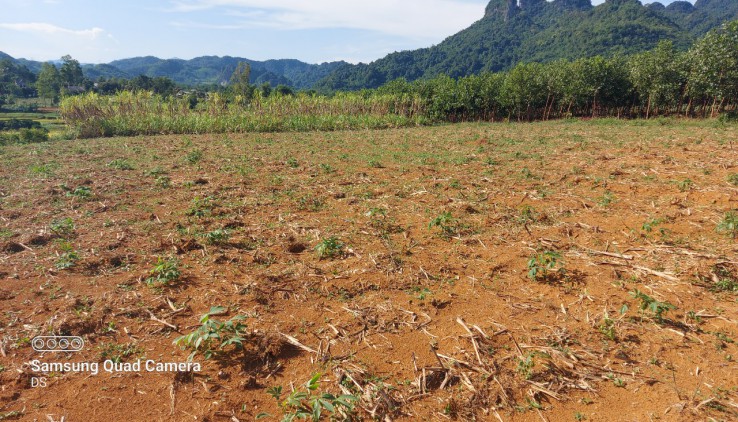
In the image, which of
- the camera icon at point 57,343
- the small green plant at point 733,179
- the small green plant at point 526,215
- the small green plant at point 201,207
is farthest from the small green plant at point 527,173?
the camera icon at point 57,343

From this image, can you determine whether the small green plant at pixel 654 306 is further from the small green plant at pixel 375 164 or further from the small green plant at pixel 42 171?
the small green plant at pixel 42 171

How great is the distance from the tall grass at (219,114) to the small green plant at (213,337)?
21249 millimetres

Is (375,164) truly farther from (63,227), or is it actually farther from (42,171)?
(42,171)

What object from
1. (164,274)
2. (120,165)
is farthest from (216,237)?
(120,165)

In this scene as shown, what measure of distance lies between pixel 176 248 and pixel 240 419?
3736 millimetres

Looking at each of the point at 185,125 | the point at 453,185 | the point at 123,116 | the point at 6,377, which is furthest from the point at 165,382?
the point at 123,116

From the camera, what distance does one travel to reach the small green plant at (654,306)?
394 cm

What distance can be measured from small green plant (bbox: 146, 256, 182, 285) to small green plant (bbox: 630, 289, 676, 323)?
18.3 ft

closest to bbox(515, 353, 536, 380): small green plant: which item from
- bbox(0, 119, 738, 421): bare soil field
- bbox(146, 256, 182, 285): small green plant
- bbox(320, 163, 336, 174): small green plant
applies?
bbox(0, 119, 738, 421): bare soil field

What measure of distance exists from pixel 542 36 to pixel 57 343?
144 m

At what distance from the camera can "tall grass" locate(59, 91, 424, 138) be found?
70.2 feet

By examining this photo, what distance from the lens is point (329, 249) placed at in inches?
229

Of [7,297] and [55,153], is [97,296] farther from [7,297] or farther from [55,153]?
[55,153]

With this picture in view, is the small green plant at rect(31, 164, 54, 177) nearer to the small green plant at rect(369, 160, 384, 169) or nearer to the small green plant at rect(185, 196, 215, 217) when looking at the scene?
the small green plant at rect(185, 196, 215, 217)
